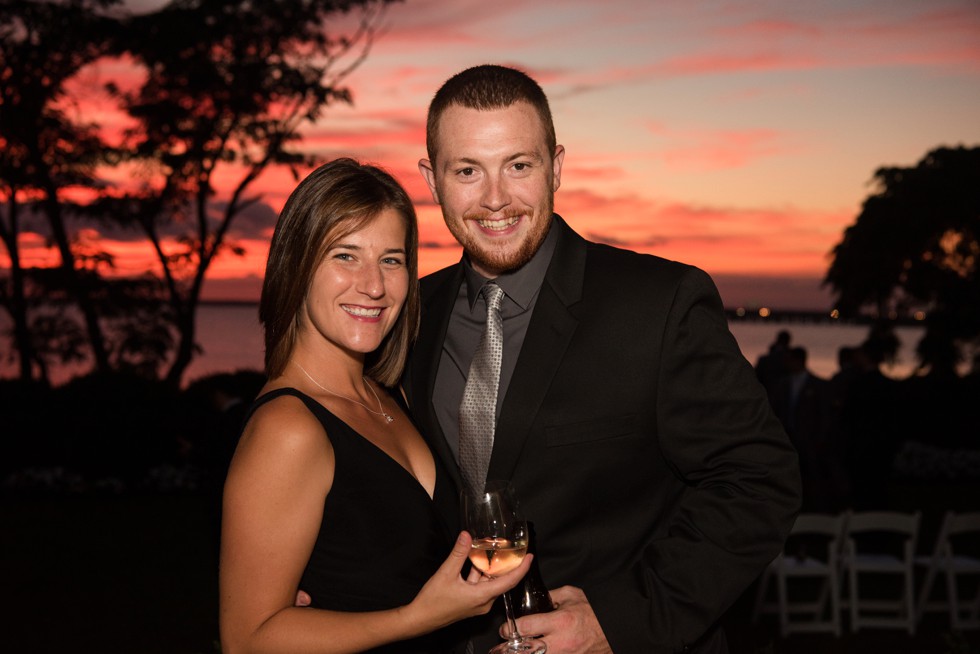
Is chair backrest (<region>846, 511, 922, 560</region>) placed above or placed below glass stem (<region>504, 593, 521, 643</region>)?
below

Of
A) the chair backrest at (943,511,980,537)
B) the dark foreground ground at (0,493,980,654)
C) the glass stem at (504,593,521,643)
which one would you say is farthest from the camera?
the dark foreground ground at (0,493,980,654)

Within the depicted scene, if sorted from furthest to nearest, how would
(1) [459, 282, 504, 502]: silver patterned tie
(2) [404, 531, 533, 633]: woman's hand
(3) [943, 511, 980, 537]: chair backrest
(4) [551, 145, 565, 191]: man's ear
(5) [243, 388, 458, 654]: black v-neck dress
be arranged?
(3) [943, 511, 980, 537]: chair backrest, (4) [551, 145, 565, 191]: man's ear, (1) [459, 282, 504, 502]: silver patterned tie, (5) [243, 388, 458, 654]: black v-neck dress, (2) [404, 531, 533, 633]: woman's hand

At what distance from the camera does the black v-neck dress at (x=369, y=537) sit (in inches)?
108

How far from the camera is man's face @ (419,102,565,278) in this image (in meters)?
2.95

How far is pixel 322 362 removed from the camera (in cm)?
311

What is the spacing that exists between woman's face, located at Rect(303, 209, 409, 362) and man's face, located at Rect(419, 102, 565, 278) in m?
0.22

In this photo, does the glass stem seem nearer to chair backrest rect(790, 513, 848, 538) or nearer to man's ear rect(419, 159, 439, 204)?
man's ear rect(419, 159, 439, 204)

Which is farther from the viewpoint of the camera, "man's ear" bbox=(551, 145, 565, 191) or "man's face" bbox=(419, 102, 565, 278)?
"man's ear" bbox=(551, 145, 565, 191)

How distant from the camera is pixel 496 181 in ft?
9.68

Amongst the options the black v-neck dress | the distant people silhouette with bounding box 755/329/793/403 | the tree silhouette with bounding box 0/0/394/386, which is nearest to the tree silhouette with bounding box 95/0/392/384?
the tree silhouette with bounding box 0/0/394/386

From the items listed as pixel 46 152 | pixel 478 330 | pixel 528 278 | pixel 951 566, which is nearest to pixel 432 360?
pixel 478 330

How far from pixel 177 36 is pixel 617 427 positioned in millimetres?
16731

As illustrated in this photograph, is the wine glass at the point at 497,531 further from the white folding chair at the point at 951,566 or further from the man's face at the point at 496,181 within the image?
the white folding chair at the point at 951,566

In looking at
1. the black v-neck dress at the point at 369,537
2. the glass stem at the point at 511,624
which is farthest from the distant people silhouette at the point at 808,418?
the glass stem at the point at 511,624
